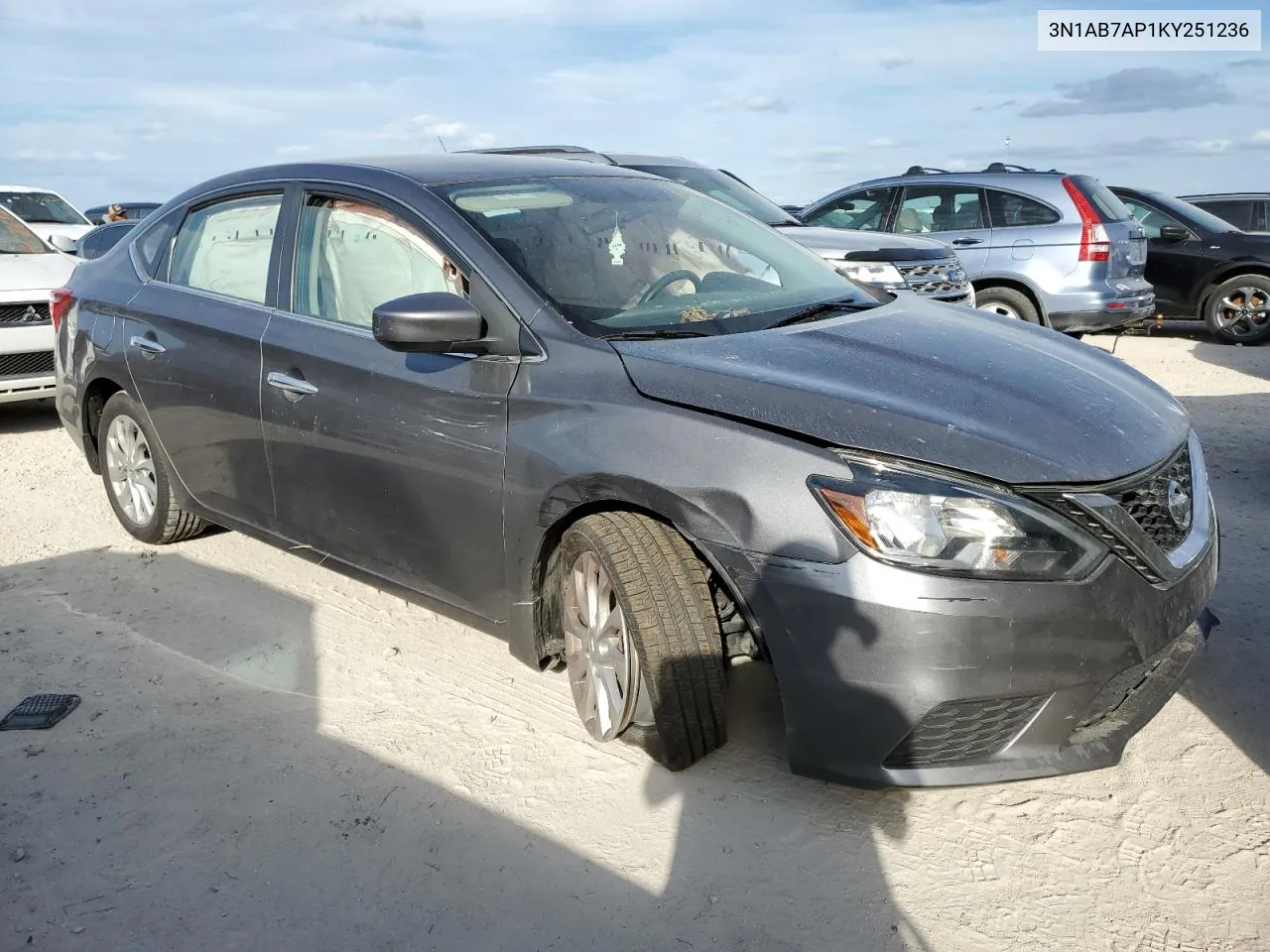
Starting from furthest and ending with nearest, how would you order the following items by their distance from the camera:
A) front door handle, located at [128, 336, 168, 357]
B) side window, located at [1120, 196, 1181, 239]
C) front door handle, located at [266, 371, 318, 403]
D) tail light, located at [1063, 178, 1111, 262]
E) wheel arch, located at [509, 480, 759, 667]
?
side window, located at [1120, 196, 1181, 239] → tail light, located at [1063, 178, 1111, 262] → front door handle, located at [128, 336, 168, 357] → front door handle, located at [266, 371, 318, 403] → wheel arch, located at [509, 480, 759, 667]

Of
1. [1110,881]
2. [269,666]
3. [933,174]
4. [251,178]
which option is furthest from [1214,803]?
[933,174]

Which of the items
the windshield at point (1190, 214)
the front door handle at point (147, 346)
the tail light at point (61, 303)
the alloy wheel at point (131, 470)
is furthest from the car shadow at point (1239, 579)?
the tail light at point (61, 303)

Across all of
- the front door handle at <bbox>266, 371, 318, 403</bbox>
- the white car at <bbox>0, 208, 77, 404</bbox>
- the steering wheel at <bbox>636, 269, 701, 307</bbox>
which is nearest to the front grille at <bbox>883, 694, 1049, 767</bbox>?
Answer: the steering wheel at <bbox>636, 269, 701, 307</bbox>

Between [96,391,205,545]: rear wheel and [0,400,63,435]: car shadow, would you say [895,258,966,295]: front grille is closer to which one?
[96,391,205,545]: rear wheel

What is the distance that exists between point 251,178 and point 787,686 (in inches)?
119

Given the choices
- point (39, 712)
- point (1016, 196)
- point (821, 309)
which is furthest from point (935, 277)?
point (39, 712)

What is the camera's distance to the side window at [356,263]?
12.0 ft

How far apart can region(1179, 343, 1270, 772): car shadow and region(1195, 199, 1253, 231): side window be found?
6830 millimetres

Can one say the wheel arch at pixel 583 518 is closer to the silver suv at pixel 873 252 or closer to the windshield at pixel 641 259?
the windshield at pixel 641 259

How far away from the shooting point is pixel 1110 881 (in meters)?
2.69

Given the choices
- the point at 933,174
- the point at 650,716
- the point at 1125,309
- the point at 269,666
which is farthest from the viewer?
the point at 933,174

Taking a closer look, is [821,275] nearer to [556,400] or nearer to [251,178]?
[556,400]

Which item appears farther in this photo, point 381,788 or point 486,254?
point 486,254

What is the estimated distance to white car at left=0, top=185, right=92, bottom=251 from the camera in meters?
17.0
